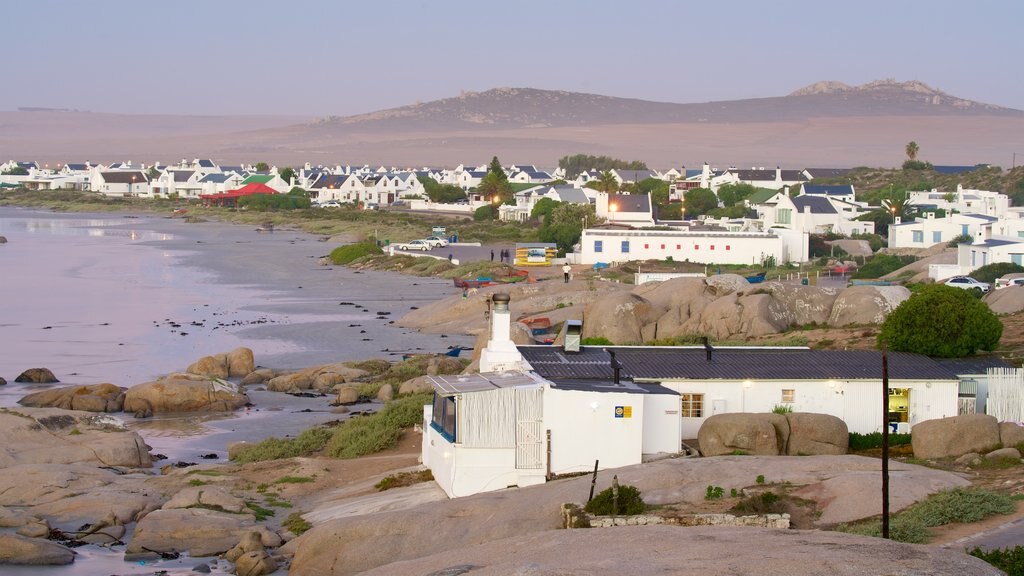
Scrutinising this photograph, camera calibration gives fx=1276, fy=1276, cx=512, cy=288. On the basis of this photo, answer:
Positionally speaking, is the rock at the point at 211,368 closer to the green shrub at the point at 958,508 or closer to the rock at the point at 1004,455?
the rock at the point at 1004,455

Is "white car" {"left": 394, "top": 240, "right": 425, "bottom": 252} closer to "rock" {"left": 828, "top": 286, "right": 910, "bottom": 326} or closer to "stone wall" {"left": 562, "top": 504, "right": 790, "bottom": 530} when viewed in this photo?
"rock" {"left": 828, "top": 286, "right": 910, "bottom": 326}

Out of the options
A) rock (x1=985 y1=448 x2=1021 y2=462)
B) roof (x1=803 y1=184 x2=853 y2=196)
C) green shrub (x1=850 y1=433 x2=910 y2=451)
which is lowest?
green shrub (x1=850 y1=433 x2=910 y2=451)

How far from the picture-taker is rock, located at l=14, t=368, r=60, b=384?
3928 centimetres

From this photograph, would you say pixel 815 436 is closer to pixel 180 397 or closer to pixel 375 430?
pixel 375 430

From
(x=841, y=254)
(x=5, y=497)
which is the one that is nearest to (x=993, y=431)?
(x=5, y=497)

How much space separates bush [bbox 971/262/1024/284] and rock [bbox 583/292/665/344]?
19131 millimetres

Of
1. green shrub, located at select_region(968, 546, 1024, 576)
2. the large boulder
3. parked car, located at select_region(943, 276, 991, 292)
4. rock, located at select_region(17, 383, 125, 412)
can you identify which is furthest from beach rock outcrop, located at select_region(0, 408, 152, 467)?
parked car, located at select_region(943, 276, 991, 292)

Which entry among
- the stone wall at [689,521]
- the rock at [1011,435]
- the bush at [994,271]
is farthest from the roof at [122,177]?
the stone wall at [689,521]

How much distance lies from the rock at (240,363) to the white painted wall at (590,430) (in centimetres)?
2042

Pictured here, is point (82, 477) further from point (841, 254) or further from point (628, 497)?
point (841, 254)

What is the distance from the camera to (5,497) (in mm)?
24141

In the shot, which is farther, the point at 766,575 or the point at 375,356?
the point at 375,356

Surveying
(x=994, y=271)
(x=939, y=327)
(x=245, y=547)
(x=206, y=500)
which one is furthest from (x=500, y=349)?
(x=994, y=271)

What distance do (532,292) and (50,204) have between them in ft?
430
